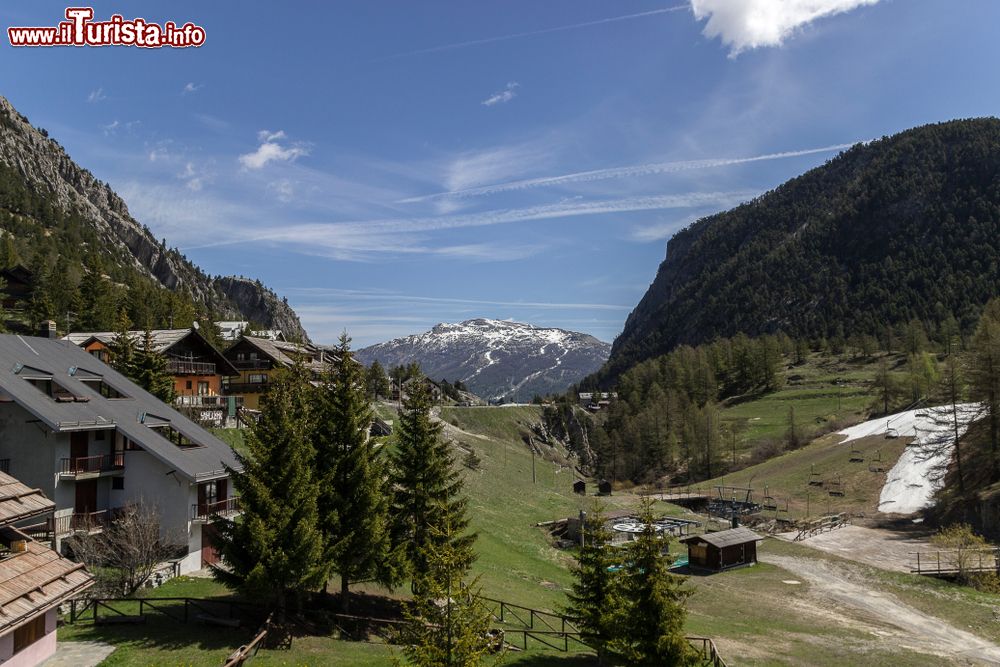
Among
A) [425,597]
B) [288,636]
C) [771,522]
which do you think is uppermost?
[425,597]

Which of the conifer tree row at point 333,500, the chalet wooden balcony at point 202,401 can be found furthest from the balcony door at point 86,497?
the chalet wooden balcony at point 202,401

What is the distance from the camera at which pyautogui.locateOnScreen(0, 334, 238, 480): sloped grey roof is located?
31188 millimetres

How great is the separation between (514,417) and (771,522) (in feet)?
288

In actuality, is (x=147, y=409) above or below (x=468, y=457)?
above

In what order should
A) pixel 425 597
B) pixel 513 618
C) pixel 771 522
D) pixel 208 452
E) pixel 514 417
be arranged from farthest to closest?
pixel 514 417, pixel 771 522, pixel 208 452, pixel 513 618, pixel 425 597

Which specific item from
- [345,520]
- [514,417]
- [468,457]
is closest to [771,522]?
[468,457]

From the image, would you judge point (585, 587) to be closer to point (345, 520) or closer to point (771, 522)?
point (345, 520)

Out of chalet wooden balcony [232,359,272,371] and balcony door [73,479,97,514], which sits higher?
chalet wooden balcony [232,359,272,371]

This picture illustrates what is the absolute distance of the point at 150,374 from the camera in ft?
173

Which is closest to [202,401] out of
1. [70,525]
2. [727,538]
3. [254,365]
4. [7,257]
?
[254,365]

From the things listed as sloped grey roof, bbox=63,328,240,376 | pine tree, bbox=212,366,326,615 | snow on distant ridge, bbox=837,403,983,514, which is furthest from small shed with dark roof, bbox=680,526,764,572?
sloped grey roof, bbox=63,328,240,376

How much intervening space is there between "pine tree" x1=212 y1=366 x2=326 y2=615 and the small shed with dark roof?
41058 mm

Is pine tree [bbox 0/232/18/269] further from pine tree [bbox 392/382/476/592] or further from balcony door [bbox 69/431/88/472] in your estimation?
pine tree [bbox 392/382/476/592]

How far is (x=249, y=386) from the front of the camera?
7956 centimetres
